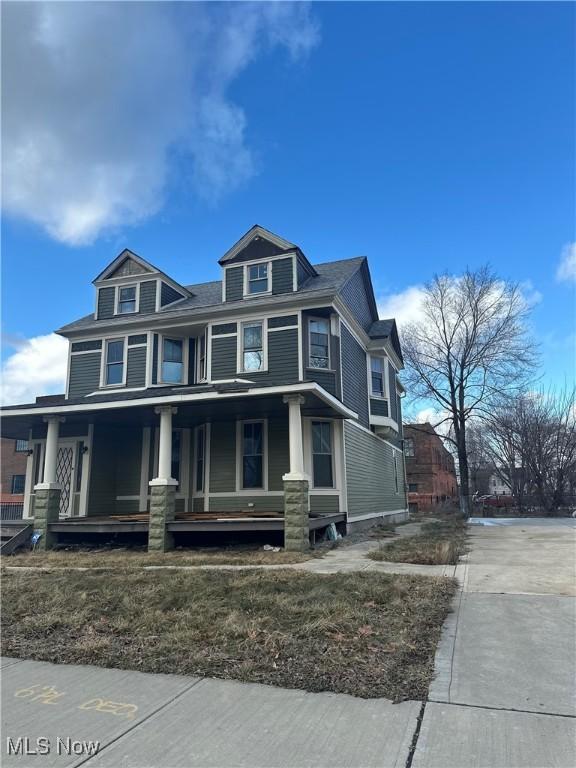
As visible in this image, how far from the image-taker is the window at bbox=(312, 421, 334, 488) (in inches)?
513

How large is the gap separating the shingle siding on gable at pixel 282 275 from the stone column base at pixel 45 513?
811 centimetres

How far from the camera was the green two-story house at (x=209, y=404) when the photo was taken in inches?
471

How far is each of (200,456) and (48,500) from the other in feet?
13.2

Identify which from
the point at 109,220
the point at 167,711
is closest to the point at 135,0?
the point at 109,220

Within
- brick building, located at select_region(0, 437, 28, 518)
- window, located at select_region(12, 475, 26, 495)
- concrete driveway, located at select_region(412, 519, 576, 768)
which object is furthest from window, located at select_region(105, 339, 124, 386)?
window, located at select_region(12, 475, 26, 495)

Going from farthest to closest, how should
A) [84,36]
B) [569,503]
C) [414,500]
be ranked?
[414,500]
[569,503]
[84,36]

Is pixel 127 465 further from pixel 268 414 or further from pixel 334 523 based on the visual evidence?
pixel 334 523

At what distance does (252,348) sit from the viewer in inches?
546

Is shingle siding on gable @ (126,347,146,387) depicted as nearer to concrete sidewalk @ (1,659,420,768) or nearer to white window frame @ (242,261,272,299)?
white window frame @ (242,261,272,299)

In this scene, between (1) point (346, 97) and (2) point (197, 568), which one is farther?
(1) point (346, 97)

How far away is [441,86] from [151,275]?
10.0 metres

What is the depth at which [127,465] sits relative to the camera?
48.2 feet

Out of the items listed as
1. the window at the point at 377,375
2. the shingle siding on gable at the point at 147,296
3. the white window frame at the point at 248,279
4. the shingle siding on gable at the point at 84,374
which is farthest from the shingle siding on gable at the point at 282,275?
the shingle siding on gable at the point at 84,374

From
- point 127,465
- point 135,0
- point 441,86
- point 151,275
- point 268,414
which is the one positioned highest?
point 441,86
